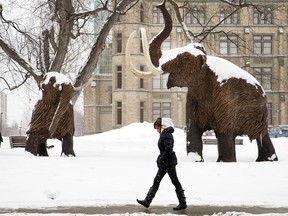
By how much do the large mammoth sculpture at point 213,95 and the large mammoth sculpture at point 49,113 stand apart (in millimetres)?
2380

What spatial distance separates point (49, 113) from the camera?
532 inches

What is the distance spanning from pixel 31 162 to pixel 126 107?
31.0 metres

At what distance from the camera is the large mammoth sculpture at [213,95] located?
12.1 metres

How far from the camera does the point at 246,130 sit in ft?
40.5

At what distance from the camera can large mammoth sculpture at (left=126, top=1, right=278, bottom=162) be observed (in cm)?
1209

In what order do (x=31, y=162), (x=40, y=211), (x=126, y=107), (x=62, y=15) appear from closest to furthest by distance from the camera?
A: 1. (x=40, y=211)
2. (x=31, y=162)
3. (x=62, y=15)
4. (x=126, y=107)

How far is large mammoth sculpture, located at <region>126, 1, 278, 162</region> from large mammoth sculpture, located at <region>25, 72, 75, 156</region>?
238 centimetres

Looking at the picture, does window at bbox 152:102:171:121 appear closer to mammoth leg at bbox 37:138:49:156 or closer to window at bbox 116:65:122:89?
window at bbox 116:65:122:89

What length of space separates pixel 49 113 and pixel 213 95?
14.6 ft

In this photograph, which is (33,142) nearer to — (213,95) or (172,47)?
(213,95)

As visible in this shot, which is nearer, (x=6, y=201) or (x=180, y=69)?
(x=6, y=201)

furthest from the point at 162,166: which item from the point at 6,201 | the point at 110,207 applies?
the point at 6,201

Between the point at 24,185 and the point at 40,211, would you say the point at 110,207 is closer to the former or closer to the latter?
the point at 40,211

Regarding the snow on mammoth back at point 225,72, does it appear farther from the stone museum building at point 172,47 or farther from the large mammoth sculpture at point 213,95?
the stone museum building at point 172,47
